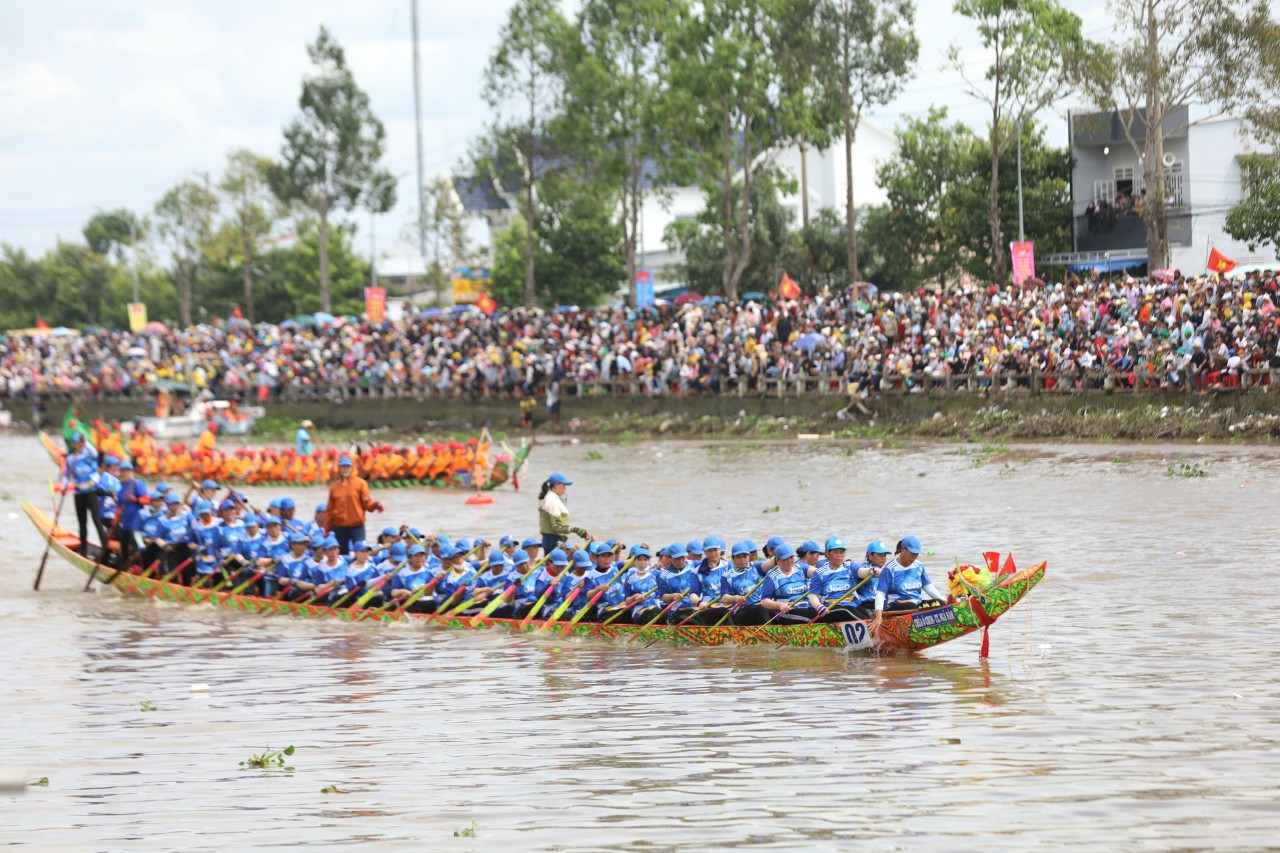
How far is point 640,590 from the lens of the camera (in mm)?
14023

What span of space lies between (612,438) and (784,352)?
4995mm

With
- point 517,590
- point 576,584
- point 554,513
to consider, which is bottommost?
point 517,590

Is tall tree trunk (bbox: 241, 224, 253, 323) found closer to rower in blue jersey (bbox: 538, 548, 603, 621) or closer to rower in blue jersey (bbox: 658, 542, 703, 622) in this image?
rower in blue jersey (bbox: 538, 548, 603, 621)

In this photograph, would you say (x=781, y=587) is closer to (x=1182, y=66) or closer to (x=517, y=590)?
(x=517, y=590)

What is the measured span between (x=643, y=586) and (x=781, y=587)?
1485 mm

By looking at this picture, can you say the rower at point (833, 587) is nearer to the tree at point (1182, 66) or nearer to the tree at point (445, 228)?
the tree at point (1182, 66)

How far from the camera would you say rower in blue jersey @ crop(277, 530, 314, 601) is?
54.7ft

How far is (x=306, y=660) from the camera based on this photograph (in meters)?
14.0

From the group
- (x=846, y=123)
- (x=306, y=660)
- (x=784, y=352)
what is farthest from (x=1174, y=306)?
(x=306, y=660)

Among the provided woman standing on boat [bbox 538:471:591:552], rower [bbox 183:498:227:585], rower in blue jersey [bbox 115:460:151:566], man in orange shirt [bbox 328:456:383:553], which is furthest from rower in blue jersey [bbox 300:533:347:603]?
rower in blue jersey [bbox 115:460:151:566]

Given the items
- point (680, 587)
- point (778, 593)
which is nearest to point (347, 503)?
point (680, 587)

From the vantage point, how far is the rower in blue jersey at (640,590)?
13914 mm

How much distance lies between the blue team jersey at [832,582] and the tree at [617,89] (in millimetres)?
28454

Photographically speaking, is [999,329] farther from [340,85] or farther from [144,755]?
[340,85]
